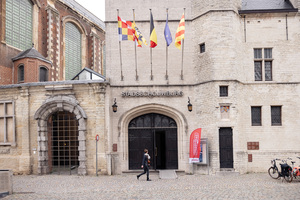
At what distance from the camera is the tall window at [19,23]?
2289 centimetres

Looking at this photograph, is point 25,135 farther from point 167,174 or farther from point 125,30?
point 167,174

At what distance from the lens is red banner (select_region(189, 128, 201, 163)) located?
15.1 m

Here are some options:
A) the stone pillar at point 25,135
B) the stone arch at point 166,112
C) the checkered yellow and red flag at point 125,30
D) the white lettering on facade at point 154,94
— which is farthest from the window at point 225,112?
the stone pillar at point 25,135

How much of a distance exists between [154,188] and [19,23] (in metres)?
19.3

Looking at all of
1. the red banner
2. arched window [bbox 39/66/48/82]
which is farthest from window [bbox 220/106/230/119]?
arched window [bbox 39/66/48/82]

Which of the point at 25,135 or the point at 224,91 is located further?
the point at 25,135

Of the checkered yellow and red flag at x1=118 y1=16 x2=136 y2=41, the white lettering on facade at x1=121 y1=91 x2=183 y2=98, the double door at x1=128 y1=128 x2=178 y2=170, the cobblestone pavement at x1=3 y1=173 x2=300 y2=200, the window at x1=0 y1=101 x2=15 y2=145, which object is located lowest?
the cobblestone pavement at x1=3 y1=173 x2=300 y2=200

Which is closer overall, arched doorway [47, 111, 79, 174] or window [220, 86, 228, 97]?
window [220, 86, 228, 97]

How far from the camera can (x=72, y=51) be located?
31.6 metres

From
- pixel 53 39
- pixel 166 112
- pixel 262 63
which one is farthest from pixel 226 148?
pixel 53 39

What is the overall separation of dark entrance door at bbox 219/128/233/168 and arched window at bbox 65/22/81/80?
19.7 meters

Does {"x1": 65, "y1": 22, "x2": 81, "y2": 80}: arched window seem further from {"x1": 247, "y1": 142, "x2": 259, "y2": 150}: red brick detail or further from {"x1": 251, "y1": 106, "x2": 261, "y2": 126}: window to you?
{"x1": 247, "y1": 142, "x2": 259, "y2": 150}: red brick detail

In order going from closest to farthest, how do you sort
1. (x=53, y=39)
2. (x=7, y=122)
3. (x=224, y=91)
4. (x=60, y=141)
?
(x=224, y=91), (x=7, y=122), (x=60, y=141), (x=53, y=39)

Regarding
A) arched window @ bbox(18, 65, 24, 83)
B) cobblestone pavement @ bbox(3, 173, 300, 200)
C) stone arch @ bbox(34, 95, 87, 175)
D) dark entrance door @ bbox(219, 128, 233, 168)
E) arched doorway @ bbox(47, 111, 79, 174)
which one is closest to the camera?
cobblestone pavement @ bbox(3, 173, 300, 200)
